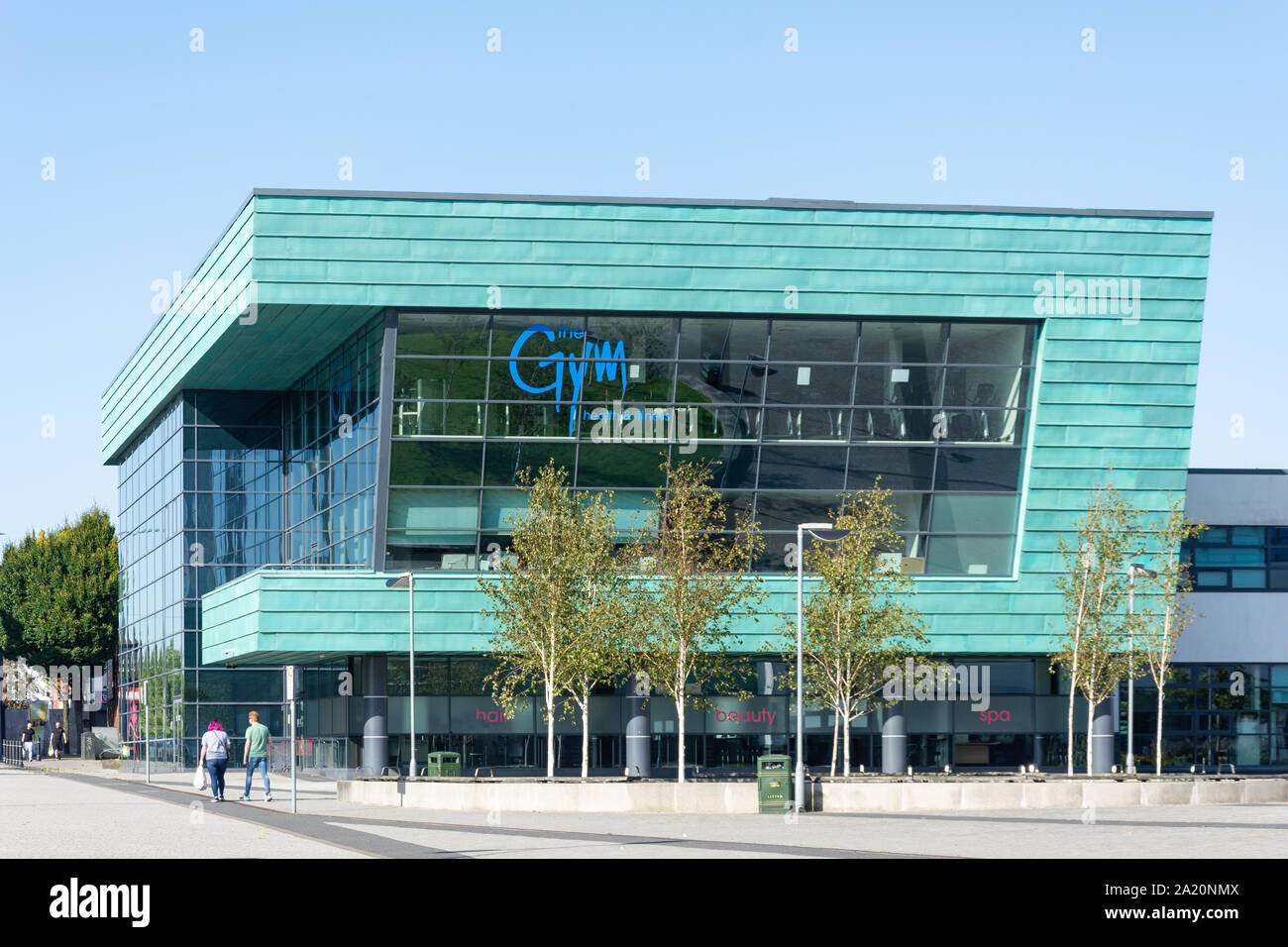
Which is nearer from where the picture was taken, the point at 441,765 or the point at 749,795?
the point at 749,795

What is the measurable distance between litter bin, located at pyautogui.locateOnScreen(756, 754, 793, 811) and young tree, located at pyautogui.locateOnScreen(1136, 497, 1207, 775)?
14.2 metres

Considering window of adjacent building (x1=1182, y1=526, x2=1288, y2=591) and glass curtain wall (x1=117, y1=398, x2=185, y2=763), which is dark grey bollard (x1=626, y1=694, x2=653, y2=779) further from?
glass curtain wall (x1=117, y1=398, x2=185, y2=763)

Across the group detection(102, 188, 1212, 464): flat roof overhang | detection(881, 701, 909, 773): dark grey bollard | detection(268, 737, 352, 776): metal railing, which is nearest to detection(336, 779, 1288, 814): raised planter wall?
detection(881, 701, 909, 773): dark grey bollard

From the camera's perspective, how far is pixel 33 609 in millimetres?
82375

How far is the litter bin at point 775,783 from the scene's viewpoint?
3180 cm

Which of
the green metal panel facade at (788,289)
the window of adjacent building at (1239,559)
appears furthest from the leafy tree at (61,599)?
the window of adjacent building at (1239,559)

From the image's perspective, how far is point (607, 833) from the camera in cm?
2603

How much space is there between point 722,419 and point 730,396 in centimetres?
62

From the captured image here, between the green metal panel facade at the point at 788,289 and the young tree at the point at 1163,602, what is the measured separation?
1159 millimetres

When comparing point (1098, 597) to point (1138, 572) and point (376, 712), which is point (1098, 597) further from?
point (376, 712)

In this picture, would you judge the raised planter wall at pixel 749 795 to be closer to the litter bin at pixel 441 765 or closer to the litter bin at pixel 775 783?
the litter bin at pixel 775 783

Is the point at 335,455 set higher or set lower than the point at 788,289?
lower

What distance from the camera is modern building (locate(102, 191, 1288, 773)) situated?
4444 cm

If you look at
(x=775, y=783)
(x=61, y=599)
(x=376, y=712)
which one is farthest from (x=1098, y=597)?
(x=61, y=599)
